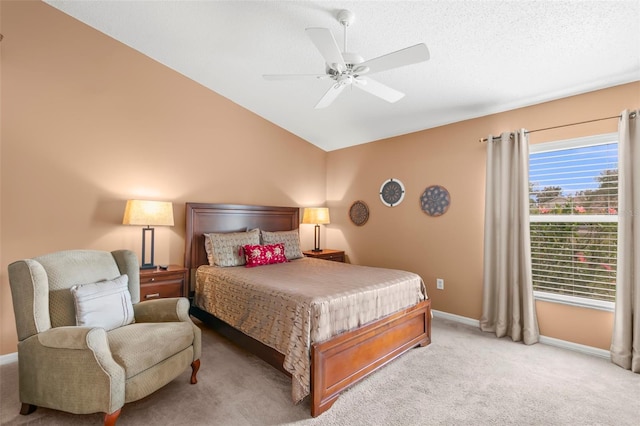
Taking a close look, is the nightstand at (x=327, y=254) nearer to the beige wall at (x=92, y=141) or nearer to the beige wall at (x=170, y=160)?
the beige wall at (x=170, y=160)

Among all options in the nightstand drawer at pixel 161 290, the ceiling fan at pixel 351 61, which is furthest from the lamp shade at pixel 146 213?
the ceiling fan at pixel 351 61

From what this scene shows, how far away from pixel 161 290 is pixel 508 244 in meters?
3.79

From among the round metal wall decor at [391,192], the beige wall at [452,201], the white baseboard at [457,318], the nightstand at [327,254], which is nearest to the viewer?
the beige wall at [452,201]

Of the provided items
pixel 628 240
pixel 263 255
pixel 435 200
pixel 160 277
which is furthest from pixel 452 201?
pixel 160 277

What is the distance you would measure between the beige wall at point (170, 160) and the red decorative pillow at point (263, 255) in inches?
36.4

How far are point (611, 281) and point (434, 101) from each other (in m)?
2.52

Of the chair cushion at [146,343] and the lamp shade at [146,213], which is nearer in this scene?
the chair cushion at [146,343]

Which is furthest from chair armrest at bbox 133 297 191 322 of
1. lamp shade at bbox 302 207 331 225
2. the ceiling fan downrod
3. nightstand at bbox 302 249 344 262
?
lamp shade at bbox 302 207 331 225

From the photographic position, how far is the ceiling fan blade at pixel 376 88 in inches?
90.1

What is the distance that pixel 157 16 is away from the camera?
109 inches

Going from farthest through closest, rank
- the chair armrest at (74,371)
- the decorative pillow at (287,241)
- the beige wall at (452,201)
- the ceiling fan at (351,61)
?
1. the decorative pillow at (287,241)
2. the beige wall at (452,201)
3. the ceiling fan at (351,61)
4. the chair armrest at (74,371)

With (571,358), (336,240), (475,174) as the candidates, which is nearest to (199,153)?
(336,240)

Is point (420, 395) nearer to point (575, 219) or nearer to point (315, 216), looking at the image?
point (575, 219)

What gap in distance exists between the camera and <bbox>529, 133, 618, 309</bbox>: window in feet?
9.29
